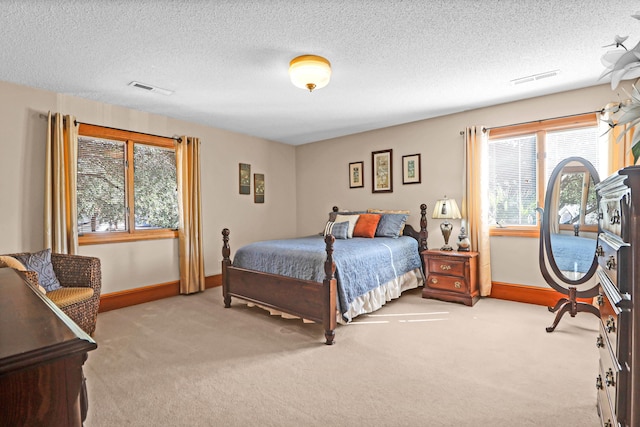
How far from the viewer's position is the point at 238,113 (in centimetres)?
417

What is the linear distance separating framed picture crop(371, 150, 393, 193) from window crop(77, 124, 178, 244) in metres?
2.97

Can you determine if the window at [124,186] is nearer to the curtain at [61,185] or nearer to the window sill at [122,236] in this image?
the window sill at [122,236]

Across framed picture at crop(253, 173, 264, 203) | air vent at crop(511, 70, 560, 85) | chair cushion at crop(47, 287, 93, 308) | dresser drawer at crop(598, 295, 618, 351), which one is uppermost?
air vent at crop(511, 70, 560, 85)

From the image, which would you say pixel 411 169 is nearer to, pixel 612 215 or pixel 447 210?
pixel 447 210

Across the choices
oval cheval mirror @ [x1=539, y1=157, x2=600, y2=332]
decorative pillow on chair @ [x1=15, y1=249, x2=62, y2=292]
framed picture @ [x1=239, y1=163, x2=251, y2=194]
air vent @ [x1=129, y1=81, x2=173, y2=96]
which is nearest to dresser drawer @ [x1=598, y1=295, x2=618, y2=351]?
oval cheval mirror @ [x1=539, y1=157, x2=600, y2=332]

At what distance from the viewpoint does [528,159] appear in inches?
150

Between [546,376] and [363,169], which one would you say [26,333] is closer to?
[546,376]

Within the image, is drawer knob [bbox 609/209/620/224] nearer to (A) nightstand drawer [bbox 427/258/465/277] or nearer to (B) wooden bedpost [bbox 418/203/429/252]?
(A) nightstand drawer [bbox 427/258/465/277]

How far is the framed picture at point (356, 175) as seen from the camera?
5.26 metres

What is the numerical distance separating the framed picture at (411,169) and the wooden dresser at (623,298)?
3.25 metres

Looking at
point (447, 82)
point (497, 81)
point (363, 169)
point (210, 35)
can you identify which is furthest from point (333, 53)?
point (363, 169)

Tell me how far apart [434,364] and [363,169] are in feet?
11.3

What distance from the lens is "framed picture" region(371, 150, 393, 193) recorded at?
16.2 feet

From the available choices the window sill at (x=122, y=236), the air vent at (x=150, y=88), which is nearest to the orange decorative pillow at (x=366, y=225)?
the window sill at (x=122, y=236)
